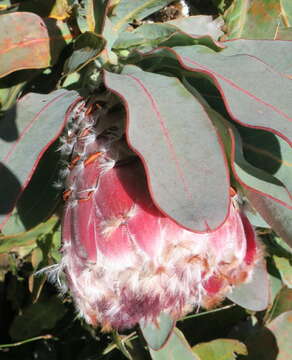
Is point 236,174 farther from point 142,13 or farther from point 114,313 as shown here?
point 142,13

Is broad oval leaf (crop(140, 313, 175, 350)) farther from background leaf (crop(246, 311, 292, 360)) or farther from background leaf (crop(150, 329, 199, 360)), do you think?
background leaf (crop(246, 311, 292, 360))

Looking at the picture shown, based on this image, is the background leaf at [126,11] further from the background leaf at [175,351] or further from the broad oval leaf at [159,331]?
the background leaf at [175,351]

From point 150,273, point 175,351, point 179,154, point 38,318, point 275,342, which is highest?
point 179,154

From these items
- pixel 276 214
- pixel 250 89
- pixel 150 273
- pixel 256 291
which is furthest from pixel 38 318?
pixel 250 89

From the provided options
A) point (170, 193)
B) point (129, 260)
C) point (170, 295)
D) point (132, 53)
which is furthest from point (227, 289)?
point (132, 53)

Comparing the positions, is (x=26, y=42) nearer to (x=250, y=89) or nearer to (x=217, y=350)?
(x=250, y=89)

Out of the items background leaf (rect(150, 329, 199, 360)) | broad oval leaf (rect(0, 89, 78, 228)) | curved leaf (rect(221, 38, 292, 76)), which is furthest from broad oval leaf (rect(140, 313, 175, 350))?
curved leaf (rect(221, 38, 292, 76))
